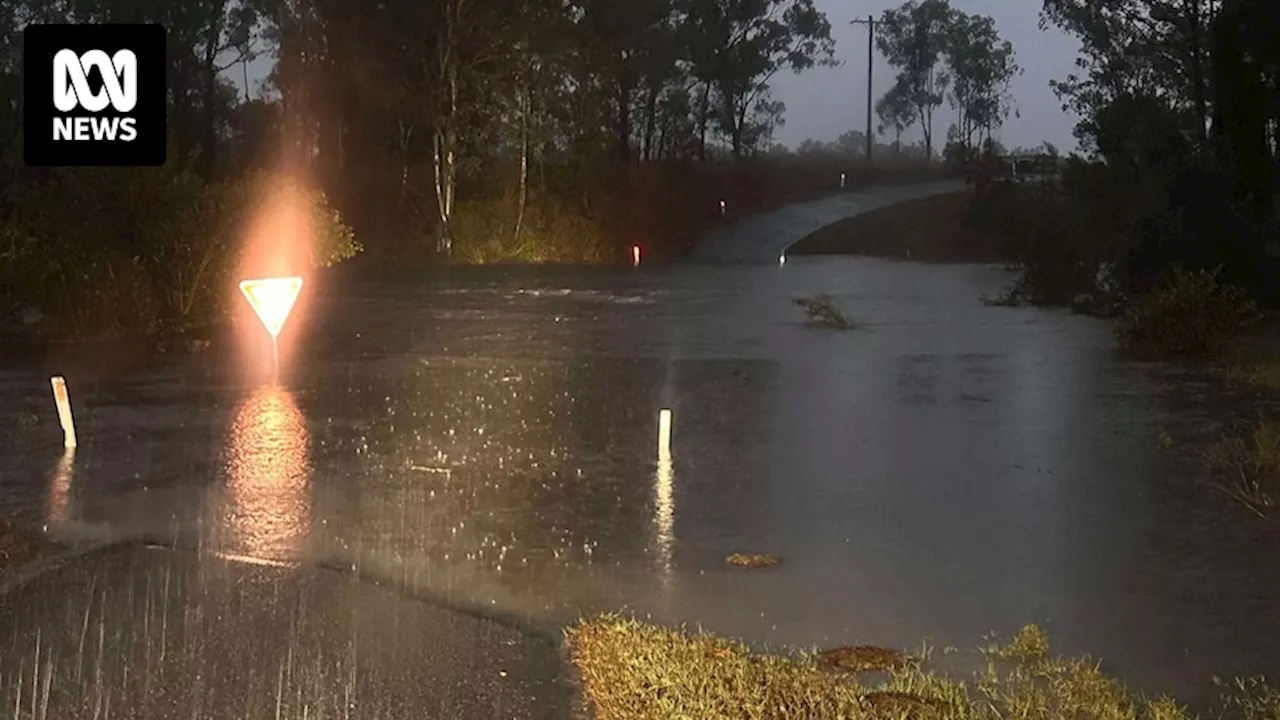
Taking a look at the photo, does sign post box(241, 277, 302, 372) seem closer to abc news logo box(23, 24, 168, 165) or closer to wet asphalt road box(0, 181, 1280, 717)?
wet asphalt road box(0, 181, 1280, 717)

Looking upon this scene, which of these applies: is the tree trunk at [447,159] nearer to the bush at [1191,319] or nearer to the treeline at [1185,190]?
the treeline at [1185,190]

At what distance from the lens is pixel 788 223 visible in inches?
2457

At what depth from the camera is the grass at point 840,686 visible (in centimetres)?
559

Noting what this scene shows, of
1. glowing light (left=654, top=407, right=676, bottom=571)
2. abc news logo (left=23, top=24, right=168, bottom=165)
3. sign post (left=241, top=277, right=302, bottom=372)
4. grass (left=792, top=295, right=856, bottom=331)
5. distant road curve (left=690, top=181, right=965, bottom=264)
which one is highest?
distant road curve (left=690, top=181, right=965, bottom=264)

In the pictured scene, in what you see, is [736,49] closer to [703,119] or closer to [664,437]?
[703,119]

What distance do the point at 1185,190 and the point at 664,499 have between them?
58.9 feet

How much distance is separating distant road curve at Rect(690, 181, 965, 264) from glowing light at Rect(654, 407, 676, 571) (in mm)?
37631

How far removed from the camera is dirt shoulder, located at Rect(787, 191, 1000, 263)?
5406 cm

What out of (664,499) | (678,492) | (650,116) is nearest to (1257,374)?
(678,492)

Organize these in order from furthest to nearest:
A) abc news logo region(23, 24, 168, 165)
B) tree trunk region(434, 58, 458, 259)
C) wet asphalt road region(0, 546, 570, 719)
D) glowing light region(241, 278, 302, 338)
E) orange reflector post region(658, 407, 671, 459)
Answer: tree trunk region(434, 58, 458, 259) → glowing light region(241, 278, 302, 338) → orange reflector post region(658, 407, 671, 459) → abc news logo region(23, 24, 168, 165) → wet asphalt road region(0, 546, 570, 719)

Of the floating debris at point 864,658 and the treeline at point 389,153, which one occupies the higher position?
the treeline at point 389,153

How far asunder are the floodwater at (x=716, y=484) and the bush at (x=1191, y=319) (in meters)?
0.83

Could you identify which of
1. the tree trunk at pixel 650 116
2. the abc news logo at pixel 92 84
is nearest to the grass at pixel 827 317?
the abc news logo at pixel 92 84

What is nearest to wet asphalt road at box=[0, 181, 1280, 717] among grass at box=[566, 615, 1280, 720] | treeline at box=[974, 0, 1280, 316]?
grass at box=[566, 615, 1280, 720]
